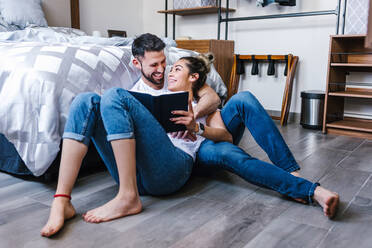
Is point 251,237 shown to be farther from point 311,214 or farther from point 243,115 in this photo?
point 243,115

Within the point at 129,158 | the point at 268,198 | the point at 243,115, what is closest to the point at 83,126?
the point at 129,158

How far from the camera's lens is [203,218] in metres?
1.23

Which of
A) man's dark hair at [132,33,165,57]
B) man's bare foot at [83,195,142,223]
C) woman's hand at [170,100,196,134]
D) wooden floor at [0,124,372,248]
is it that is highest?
man's dark hair at [132,33,165,57]

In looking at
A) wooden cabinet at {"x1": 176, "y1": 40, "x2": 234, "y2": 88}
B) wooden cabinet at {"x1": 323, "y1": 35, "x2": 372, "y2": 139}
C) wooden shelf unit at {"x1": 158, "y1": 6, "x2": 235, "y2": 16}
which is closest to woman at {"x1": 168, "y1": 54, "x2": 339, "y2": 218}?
wooden cabinet at {"x1": 323, "y1": 35, "x2": 372, "y2": 139}

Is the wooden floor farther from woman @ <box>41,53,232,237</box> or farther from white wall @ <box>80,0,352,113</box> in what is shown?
white wall @ <box>80,0,352,113</box>

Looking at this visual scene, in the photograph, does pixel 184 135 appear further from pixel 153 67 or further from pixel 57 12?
pixel 57 12

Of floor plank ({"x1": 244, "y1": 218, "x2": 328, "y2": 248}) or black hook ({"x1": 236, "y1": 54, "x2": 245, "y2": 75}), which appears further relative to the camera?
black hook ({"x1": 236, "y1": 54, "x2": 245, "y2": 75})

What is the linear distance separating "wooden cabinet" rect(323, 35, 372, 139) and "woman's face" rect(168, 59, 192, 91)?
1.72 meters

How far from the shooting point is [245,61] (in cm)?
376

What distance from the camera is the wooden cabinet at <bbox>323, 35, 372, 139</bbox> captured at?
110 inches

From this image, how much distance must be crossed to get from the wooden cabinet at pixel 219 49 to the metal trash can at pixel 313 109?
0.89m

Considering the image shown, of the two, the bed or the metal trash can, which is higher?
the bed

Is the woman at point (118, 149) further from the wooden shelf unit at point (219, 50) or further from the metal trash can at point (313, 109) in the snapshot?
the wooden shelf unit at point (219, 50)

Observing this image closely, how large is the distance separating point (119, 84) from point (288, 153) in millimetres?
853
